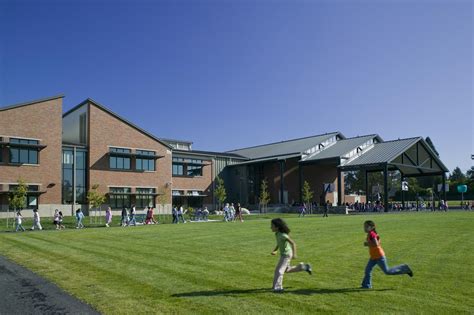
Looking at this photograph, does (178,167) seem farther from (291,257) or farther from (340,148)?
(291,257)

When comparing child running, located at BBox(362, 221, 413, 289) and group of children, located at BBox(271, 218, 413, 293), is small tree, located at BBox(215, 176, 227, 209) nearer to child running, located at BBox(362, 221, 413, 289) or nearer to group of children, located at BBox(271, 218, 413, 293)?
group of children, located at BBox(271, 218, 413, 293)

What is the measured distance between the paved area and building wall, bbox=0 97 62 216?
34.0 metres

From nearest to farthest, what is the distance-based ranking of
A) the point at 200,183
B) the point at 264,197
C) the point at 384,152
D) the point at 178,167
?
1. the point at 178,167
2. the point at 264,197
3. the point at 384,152
4. the point at 200,183

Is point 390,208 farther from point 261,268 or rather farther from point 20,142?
point 261,268

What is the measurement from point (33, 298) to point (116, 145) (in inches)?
1687

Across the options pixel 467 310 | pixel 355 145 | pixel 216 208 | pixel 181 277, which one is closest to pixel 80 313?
pixel 181 277

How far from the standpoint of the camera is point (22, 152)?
43.1 meters

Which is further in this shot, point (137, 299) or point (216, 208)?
point (216, 208)

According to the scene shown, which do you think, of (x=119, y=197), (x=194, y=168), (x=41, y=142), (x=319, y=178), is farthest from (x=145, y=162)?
(x=319, y=178)

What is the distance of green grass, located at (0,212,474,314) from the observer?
780 cm

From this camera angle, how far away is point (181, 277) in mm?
10453

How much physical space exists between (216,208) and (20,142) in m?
26.8

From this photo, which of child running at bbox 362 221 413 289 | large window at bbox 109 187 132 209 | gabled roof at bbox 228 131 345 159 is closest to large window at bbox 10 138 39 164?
large window at bbox 109 187 132 209

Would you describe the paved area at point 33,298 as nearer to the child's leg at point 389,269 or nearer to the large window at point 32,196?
the child's leg at point 389,269
